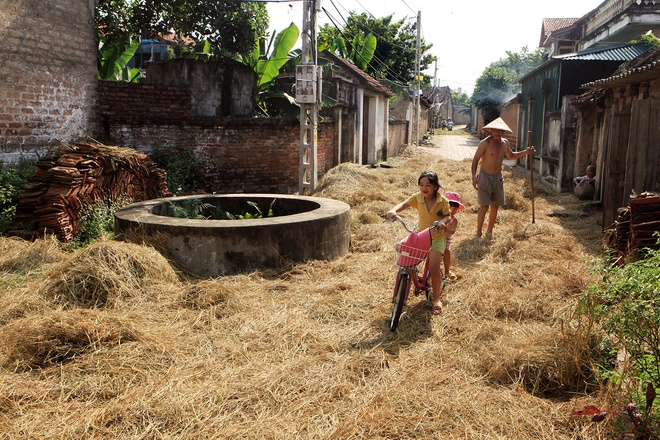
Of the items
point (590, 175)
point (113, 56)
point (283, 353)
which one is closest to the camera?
point (283, 353)

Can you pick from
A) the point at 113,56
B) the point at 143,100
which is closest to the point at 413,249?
the point at 143,100

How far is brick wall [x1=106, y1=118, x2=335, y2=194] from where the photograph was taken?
11.3m

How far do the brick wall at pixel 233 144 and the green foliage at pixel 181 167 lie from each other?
16cm

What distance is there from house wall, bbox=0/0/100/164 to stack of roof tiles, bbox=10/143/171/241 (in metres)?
1.51

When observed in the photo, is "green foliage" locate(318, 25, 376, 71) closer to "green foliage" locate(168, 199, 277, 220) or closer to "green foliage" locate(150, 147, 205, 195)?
"green foliage" locate(150, 147, 205, 195)

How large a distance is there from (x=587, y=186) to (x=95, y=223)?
9710 millimetres

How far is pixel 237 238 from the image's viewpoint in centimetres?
659

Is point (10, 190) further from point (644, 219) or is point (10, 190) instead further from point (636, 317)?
point (644, 219)

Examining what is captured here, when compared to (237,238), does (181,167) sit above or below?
above

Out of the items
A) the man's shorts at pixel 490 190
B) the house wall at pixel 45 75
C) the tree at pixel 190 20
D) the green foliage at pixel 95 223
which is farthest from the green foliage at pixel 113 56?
the man's shorts at pixel 490 190

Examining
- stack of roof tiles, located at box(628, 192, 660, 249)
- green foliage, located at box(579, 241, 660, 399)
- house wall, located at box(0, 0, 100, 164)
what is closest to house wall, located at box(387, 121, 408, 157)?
house wall, located at box(0, 0, 100, 164)

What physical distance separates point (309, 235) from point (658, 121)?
4.79 m

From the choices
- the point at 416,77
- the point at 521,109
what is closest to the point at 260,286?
the point at 521,109

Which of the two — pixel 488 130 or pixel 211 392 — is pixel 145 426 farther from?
pixel 488 130
